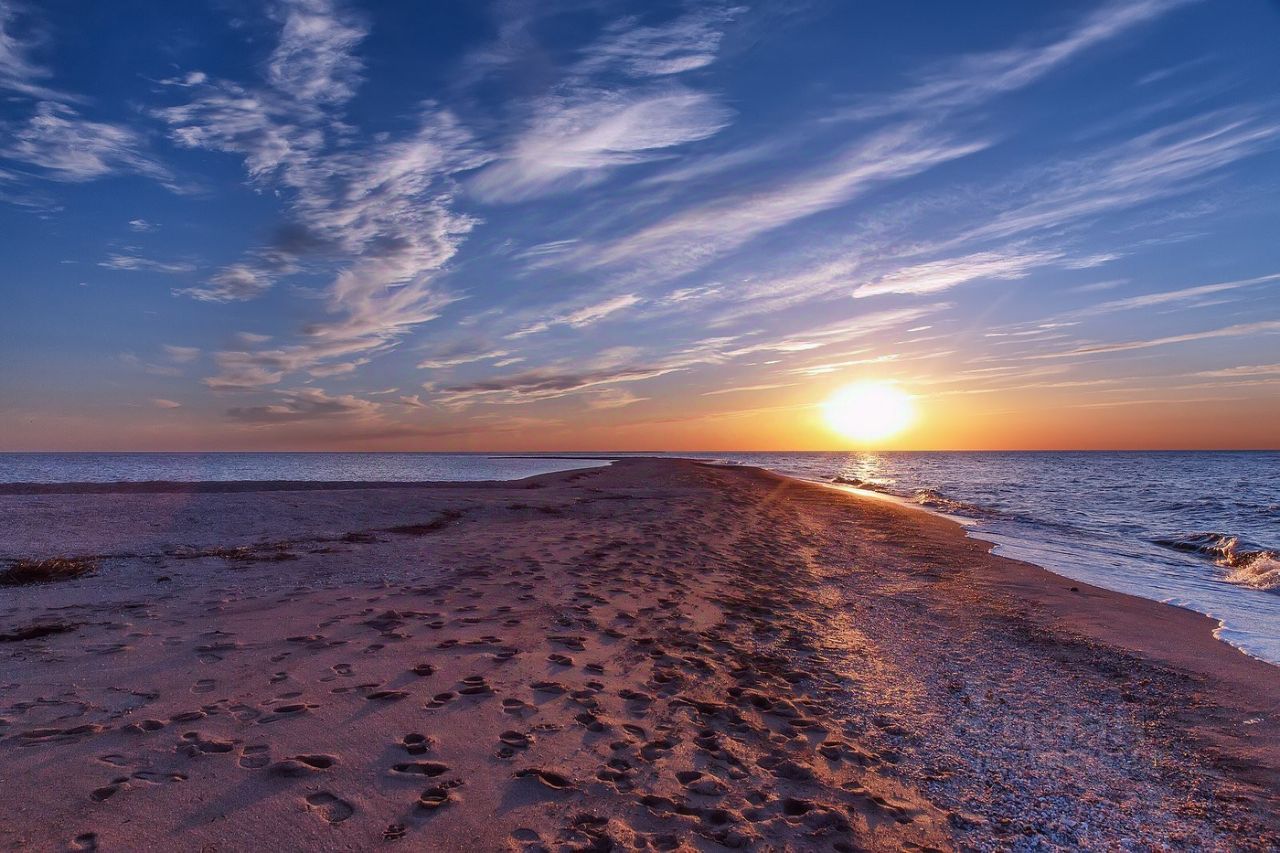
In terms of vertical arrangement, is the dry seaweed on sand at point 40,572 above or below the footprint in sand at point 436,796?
above

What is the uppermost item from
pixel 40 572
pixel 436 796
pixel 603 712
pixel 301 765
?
pixel 40 572

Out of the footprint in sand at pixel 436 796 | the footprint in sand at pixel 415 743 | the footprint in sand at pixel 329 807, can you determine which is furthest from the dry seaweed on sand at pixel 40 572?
the footprint in sand at pixel 436 796

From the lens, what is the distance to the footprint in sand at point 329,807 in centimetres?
371

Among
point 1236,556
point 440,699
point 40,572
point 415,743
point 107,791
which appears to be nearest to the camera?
point 107,791

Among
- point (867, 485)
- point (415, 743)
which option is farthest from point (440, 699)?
point (867, 485)

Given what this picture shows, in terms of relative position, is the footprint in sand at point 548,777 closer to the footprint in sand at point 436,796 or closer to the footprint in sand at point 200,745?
the footprint in sand at point 436,796

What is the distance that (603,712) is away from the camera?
5.51m

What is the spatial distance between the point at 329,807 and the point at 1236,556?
859 inches

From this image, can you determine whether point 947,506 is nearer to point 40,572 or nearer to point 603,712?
point 603,712

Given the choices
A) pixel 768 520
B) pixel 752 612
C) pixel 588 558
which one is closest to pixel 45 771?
pixel 752 612

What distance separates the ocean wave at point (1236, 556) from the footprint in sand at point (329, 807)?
1756cm

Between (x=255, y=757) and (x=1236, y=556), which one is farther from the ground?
(x=255, y=757)

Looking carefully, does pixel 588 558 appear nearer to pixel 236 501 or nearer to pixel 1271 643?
pixel 1271 643

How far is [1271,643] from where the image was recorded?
8836 mm
